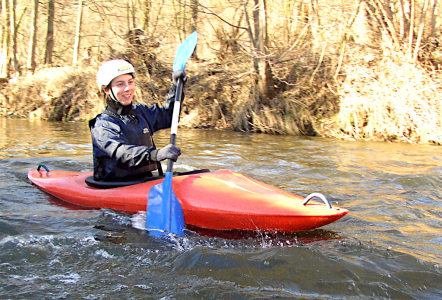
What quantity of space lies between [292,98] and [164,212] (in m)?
6.70

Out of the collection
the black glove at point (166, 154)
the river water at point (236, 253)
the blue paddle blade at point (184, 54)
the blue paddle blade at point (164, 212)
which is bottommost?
the river water at point (236, 253)

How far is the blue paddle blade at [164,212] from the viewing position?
2.99m

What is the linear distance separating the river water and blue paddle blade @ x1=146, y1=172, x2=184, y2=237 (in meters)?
0.10

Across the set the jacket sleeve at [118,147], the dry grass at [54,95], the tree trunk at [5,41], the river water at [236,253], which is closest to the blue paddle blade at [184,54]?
the jacket sleeve at [118,147]

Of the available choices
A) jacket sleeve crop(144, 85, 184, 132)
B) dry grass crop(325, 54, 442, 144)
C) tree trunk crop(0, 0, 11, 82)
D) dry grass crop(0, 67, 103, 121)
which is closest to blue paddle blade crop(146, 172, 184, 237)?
jacket sleeve crop(144, 85, 184, 132)

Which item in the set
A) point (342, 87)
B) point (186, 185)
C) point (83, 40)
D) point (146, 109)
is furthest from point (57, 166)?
point (83, 40)

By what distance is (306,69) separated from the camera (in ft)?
30.3

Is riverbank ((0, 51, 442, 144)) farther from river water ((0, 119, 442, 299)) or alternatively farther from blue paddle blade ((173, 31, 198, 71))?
blue paddle blade ((173, 31, 198, 71))

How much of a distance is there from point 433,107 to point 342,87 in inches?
69.7

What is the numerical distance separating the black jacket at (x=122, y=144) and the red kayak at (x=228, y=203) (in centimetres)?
17

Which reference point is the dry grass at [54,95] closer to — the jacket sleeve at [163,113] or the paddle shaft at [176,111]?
the jacket sleeve at [163,113]

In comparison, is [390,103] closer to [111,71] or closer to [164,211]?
[111,71]

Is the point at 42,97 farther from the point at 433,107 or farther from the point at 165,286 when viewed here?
the point at 165,286

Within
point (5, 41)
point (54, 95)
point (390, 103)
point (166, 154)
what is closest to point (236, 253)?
point (166, 154)
